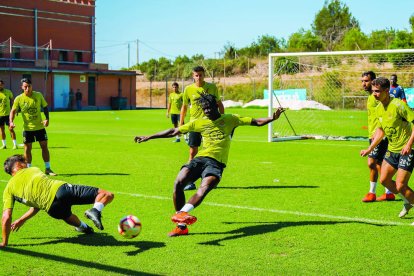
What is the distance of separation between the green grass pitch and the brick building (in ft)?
134

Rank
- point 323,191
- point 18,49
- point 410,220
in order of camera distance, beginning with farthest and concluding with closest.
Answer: point 18,49 → point 323,191 → point 410,220

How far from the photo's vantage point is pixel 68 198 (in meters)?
7.44

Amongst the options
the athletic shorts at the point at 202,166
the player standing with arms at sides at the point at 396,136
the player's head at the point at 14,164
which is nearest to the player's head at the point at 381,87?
the player standing with arms at sides at the point at 396,136

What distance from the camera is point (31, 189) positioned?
736 centimetres

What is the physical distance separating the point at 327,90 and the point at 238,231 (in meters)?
28.7

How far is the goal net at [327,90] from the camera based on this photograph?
2719cm

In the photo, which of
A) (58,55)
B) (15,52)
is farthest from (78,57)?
(15,52)

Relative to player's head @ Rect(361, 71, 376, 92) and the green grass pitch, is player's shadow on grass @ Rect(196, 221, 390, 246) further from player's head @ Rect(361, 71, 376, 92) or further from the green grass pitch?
player's head @ Rect(361, 71, 376, 92)

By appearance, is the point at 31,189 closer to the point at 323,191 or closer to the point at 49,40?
the point at 323,191

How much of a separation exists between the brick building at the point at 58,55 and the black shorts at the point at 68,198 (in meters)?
Answer: 46.4

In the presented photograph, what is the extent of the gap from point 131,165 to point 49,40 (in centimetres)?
4723

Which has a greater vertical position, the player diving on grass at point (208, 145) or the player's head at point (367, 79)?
the player's head at point (367, 79)

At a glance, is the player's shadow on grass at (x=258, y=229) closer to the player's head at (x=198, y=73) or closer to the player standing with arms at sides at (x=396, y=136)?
the player standing with arms at sides at (x=396, y=136)

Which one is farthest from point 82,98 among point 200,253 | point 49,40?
point 200,253
